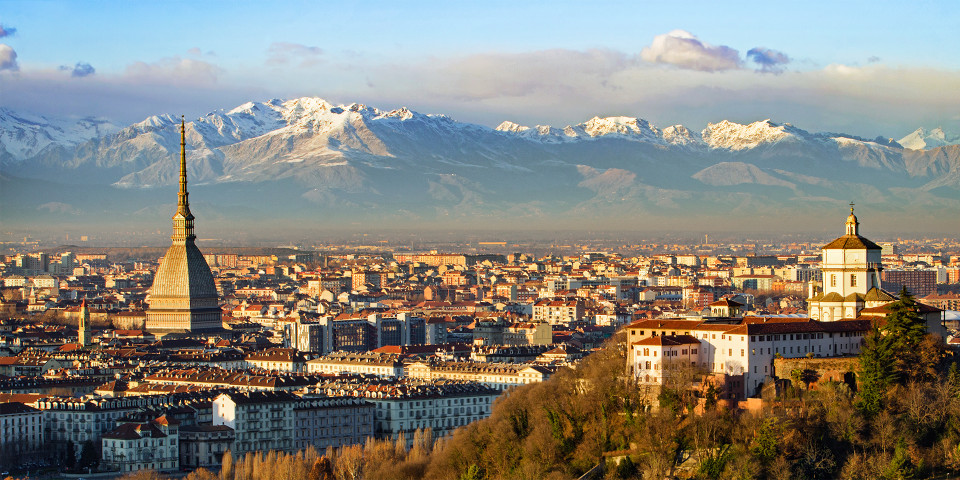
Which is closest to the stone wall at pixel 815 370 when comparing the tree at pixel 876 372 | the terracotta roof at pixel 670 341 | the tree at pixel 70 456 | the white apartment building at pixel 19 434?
the tree at pixel 876 372

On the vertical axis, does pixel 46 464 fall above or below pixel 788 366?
below

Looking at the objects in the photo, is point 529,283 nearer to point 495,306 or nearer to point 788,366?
point 495,306

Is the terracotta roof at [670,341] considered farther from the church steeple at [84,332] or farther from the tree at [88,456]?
the church steeple at [84,332]

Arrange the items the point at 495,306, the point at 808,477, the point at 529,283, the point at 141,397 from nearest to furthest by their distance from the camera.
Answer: the point at 808,477, the point at 141,397, the point at 495,306, the point at 529,283

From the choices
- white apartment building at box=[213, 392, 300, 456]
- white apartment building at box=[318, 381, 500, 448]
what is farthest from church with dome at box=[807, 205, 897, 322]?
white apartment building at box=[213, 392, 300, 456]

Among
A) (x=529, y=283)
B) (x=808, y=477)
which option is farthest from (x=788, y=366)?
(x=529, y=283)
